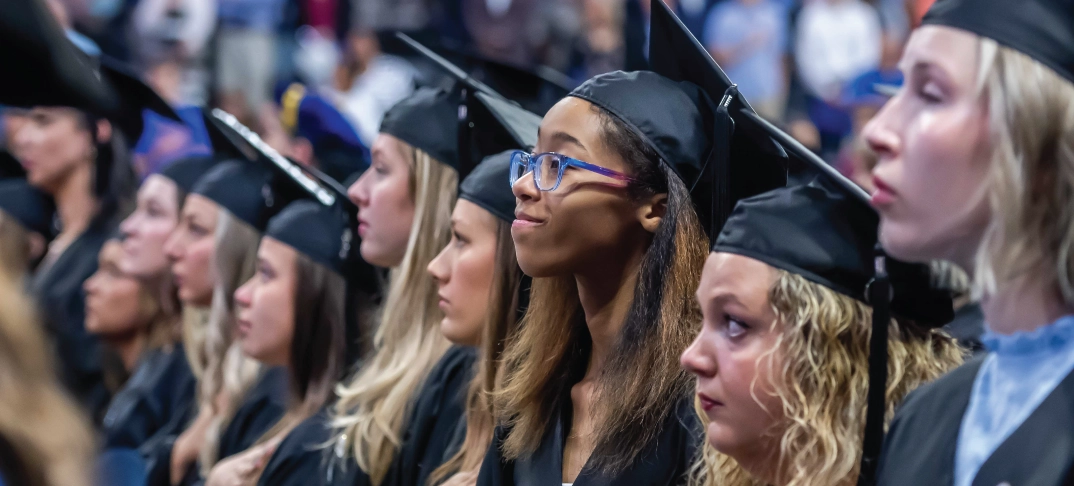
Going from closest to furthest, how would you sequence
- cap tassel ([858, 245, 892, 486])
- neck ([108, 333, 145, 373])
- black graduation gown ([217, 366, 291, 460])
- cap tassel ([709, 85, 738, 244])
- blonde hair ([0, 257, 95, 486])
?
1. blonde hair ([0, 257, 95, 486])
2. cap tassel ([858, 245, 892, 486])
3. cap tassel ([709, 85, 738, 244])
4. black graduation gown ([217, 366, 291, 460])
5. neck ([108, 333, 145, 373])

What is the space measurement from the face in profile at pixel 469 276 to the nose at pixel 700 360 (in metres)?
1.18

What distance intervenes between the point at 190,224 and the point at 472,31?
611cm

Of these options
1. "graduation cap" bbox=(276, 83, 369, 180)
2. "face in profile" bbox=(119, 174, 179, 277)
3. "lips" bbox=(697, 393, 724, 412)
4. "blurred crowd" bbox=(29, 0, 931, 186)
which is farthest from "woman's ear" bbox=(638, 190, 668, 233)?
"blurred crowd" bbox=(29, 0, 931, 186)

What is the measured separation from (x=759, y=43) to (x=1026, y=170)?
7.70m

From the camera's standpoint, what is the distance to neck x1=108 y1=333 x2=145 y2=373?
19.3ft

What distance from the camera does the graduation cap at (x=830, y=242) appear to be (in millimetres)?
2230

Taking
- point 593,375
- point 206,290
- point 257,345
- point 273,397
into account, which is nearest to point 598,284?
point 593,375

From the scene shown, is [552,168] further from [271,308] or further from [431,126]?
[271,308]

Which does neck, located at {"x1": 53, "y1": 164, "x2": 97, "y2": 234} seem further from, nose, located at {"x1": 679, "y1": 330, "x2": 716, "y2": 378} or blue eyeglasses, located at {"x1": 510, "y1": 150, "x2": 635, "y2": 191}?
nose, located at {"x1": 679, "y1": 330, "x2": 716, "y2": 378}

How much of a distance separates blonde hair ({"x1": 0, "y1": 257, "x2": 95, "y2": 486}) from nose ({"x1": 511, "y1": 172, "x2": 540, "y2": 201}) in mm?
1543

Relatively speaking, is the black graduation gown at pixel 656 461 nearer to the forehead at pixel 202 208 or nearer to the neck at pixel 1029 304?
the neck at pixel 1029 304

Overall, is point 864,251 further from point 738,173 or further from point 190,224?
point 190,224

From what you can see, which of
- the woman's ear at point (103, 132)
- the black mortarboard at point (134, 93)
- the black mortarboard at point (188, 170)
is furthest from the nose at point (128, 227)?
the woman's ear at point (103, 132)

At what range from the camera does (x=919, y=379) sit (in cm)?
228
